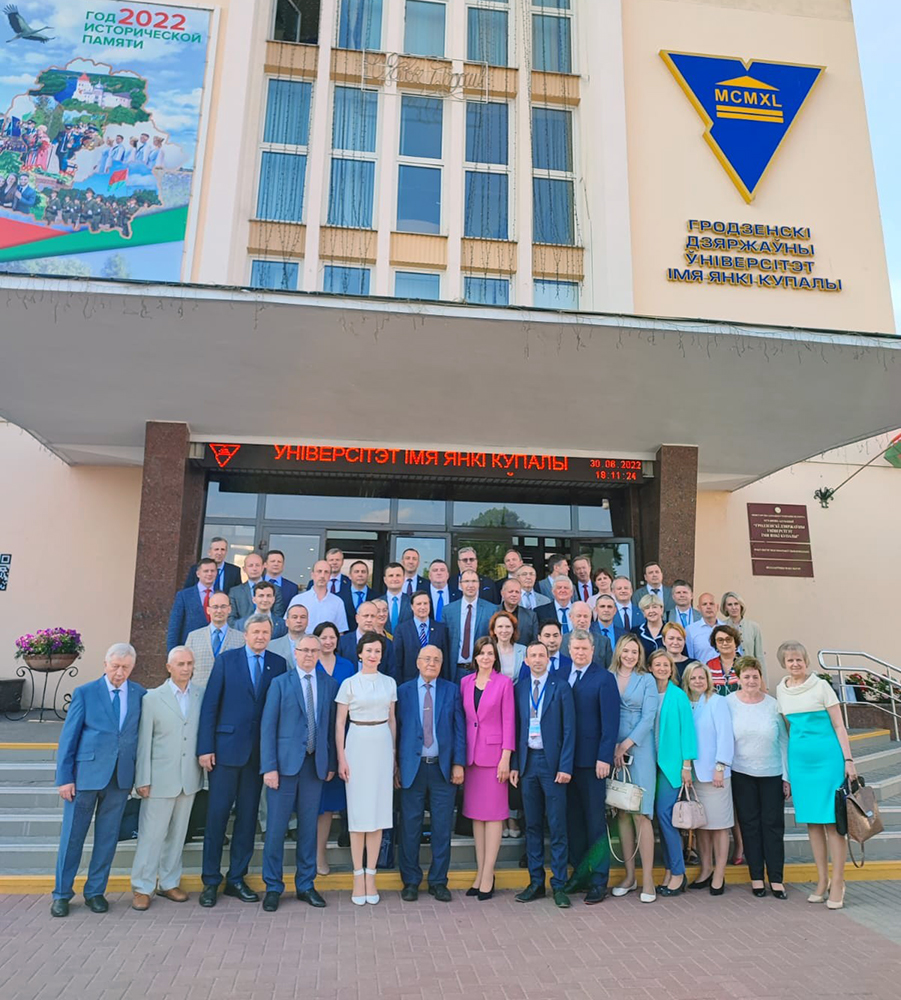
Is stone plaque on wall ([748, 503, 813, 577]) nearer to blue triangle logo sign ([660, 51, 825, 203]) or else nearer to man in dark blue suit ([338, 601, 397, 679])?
blue triangle logo sign ([660, 51, 825, 203])

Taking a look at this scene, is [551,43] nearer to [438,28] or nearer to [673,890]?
[438,28]

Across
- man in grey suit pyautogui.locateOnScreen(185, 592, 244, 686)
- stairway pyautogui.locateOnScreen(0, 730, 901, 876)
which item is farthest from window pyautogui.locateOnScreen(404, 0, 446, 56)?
stairway pyautogui.locateOnScreen(0, 730, 901, 876)

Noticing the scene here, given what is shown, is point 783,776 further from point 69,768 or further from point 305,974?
point 69,768

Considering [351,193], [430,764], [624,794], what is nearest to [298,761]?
[430,764]

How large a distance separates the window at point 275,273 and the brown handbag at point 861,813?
32.6ft

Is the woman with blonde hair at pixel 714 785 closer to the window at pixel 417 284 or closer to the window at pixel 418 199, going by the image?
the window at pixel 417 284

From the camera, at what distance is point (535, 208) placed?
12156 millimetres

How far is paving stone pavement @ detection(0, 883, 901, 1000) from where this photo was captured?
3631 millimetres

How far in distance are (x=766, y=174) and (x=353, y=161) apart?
6639 millimetres

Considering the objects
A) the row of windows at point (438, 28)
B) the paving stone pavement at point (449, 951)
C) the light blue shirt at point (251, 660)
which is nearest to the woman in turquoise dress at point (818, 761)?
the paving stone pavement at point (449, 951)

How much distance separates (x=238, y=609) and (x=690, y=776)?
13.3ft

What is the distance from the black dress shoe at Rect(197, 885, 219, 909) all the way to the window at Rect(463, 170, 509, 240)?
33.4 ft

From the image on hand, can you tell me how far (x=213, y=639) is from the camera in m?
5.58

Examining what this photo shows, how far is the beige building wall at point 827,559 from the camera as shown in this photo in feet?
39.8
